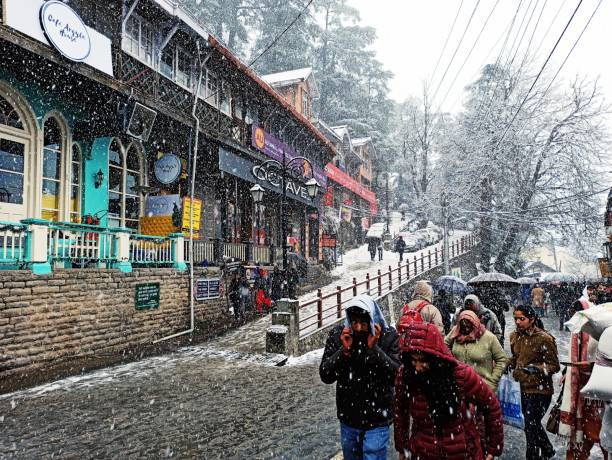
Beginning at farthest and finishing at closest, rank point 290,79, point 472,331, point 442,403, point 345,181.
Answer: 1. point 345,181
2. point 290,79
3. point 472,331
4. point 442,403

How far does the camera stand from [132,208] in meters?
12.7

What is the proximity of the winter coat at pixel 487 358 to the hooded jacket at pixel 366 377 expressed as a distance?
1.62 metres

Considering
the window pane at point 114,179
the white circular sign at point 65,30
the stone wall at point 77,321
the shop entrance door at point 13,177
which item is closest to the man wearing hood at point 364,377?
the stone wall at point 77,321

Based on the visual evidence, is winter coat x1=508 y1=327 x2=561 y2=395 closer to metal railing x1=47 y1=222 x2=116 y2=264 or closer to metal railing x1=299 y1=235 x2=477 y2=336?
metal railing x1=299 y1=235 x2=477 y2=336

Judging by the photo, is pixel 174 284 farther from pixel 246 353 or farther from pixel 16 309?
pixel 16 309

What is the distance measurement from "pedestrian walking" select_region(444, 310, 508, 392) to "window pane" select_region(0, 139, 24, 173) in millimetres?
9761

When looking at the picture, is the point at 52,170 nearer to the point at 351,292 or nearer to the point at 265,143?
the point at 265,143

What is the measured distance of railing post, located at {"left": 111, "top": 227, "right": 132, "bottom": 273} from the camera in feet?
31.8

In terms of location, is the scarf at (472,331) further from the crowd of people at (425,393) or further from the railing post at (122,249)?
the railing post at (122,249)

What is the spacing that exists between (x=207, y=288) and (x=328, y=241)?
47.2 feet

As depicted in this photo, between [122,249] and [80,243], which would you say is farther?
[122,249]

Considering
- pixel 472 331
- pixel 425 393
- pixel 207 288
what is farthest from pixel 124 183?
pixel 425 393

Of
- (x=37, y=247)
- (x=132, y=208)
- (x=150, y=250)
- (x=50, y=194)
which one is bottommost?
(x=150, y=250)

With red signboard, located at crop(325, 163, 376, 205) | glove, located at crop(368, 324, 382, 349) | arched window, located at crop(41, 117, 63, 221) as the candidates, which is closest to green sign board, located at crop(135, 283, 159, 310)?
arched window, located at crop(41, 117, 63, 221)
